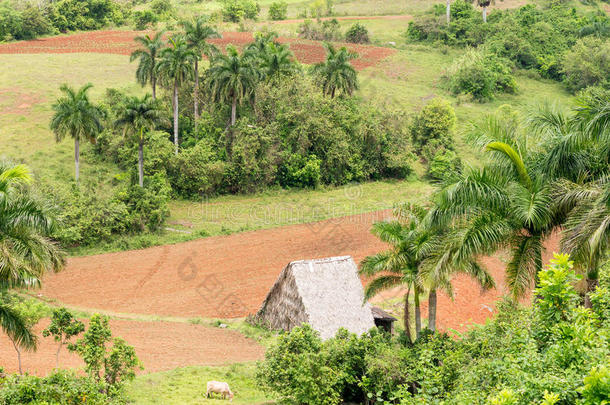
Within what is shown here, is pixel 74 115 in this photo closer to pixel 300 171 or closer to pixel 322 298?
pixel 300 171

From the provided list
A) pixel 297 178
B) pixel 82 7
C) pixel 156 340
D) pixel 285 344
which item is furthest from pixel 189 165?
pixel 82 7

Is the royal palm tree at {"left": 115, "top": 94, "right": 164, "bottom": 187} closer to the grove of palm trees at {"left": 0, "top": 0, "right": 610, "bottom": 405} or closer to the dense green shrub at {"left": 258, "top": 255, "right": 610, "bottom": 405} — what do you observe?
the grove of palm trees at {"left": 0, "top": 0, "right": 610, "bottom": 405}

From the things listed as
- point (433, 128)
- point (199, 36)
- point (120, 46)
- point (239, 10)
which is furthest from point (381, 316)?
point (239, 10)

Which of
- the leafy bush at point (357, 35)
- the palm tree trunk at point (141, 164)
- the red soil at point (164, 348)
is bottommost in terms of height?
the red soil at point (164, 348)

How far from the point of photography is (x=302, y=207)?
44.8m

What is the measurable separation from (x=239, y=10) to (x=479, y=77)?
112 ft

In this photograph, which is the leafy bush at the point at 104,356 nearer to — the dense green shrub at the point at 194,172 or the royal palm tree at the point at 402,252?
the royal palm tree at the point at 402,252

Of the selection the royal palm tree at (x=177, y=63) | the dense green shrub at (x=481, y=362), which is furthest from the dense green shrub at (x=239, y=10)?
the dense green shrub at (x=481, y=362)

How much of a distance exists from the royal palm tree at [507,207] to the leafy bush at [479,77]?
54700 millimetres

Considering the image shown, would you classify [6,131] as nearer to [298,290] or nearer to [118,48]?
[118,48]

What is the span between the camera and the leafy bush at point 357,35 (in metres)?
78.1

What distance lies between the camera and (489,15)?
84375mm

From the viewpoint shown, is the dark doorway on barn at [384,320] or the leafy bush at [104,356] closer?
the leafy bush at [104,356]

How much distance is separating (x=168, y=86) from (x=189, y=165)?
8.83 m
